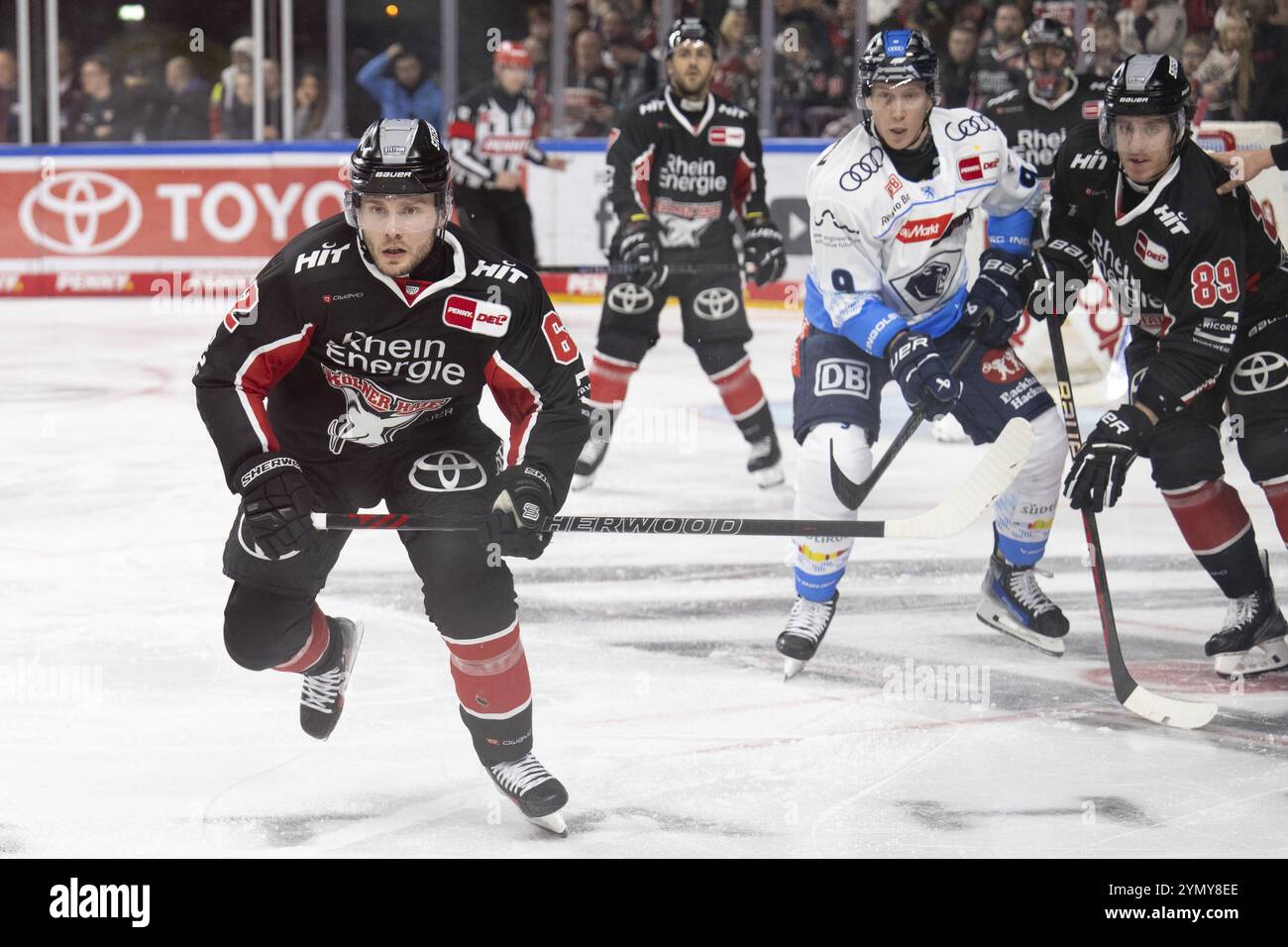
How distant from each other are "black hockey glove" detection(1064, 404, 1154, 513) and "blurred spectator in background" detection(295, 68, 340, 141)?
7824 millimetres

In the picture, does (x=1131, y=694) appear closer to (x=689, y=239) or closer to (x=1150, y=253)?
(x=1150, y=253)

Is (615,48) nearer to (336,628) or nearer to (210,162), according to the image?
(210,162)

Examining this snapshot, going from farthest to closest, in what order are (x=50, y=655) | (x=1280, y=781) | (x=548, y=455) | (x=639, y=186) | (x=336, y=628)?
(x=639, y=186) < (x=50, y=655) < (x=336, y=628) < (x=1280, y=781) < (x=548, y=455)

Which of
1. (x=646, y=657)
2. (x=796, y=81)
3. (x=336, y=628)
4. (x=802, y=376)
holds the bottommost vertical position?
(x=646, y=657)

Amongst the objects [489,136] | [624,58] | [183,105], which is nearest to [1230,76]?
[624,58]

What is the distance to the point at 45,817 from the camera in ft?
9.37

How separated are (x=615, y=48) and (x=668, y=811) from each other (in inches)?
310

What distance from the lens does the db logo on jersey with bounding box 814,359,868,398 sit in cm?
379

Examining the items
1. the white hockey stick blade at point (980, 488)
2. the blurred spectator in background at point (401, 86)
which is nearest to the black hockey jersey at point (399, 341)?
the white hockey stick blade at point (980, 488)

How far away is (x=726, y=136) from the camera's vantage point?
18.6ft

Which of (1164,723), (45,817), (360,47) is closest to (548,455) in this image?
(45,817)

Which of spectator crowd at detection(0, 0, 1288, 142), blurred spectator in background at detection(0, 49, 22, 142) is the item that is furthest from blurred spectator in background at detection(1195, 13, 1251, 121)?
blurred spectator in background at detection(0, 49, 22, 142)

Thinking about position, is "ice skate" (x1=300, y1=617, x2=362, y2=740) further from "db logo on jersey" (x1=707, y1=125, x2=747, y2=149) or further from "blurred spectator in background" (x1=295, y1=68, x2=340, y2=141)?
"blurred spectator in background" (x1=295, y1=68, x2=340, y2=141)

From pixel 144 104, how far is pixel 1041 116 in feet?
19.6
